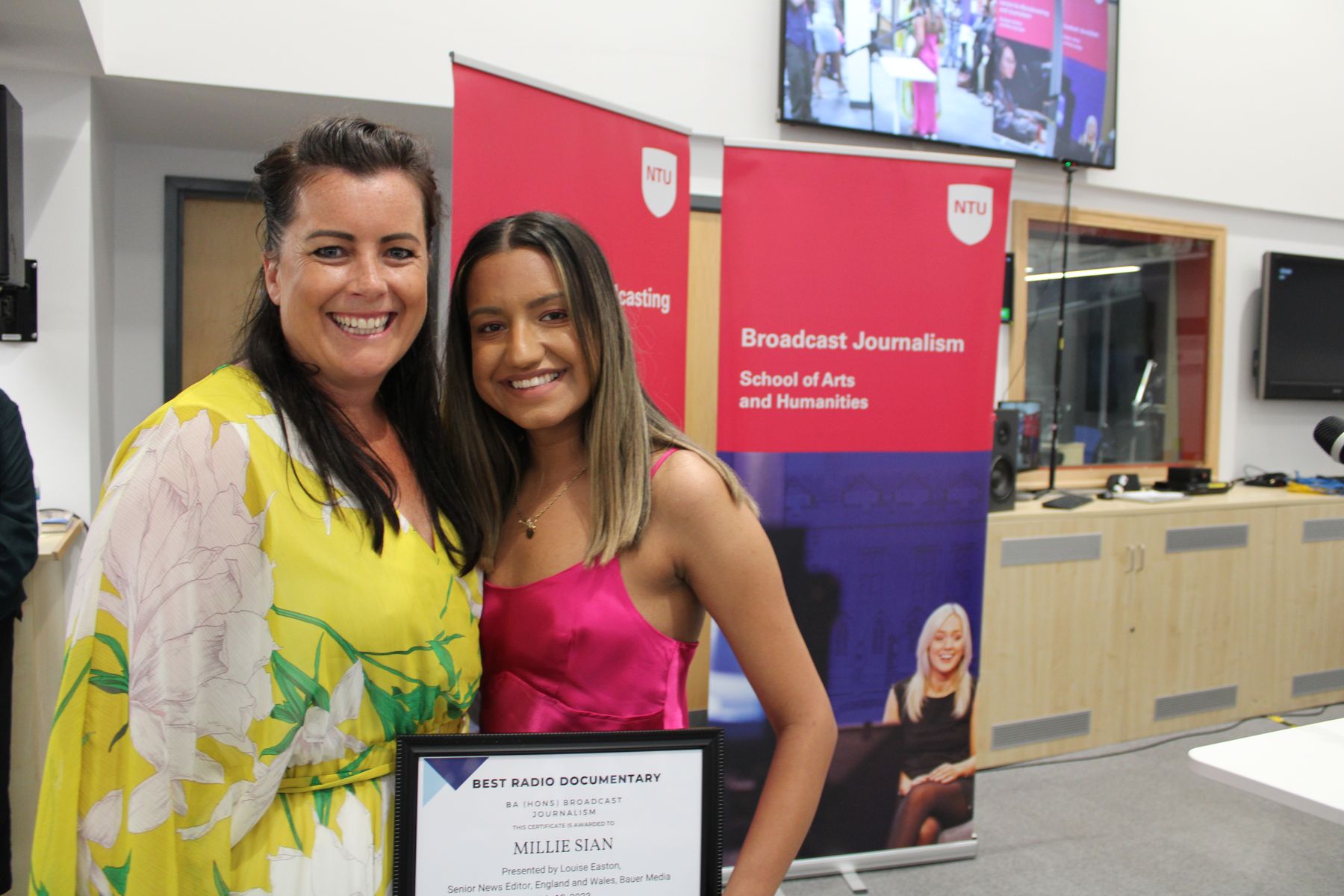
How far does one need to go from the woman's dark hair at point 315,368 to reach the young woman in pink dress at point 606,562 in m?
0.10

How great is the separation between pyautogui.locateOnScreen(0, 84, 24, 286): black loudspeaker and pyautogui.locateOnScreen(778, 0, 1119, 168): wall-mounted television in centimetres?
268

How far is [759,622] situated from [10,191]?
2.64 m

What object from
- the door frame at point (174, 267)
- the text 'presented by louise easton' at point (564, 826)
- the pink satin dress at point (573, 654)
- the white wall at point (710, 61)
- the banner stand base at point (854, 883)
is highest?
the white wall at point (710, 61)

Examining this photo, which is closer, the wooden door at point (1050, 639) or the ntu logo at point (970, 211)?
the ntu logo at point (970, 211)

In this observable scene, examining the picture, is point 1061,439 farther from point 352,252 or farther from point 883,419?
point 352,252

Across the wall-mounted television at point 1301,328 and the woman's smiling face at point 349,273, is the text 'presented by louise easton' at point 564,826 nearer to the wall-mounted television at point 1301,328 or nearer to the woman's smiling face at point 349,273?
the woman's smiling face at point 349,273

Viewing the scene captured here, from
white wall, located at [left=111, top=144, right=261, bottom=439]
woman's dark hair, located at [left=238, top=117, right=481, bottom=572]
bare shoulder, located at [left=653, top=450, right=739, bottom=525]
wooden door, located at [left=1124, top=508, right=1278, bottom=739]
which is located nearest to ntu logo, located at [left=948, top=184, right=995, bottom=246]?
bare shoulder, located at [left=653, top=450, right=739, bottom=525]

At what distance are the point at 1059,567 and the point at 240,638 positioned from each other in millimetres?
3592

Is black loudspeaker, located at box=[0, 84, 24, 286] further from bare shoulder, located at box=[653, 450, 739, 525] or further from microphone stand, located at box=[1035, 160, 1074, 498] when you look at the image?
microphone stand, located at box=[1035, 160, 1074, 498]

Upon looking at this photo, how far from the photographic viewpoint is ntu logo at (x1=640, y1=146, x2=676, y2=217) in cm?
233

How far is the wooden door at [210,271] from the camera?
379cm

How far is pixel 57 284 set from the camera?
301 centimetres

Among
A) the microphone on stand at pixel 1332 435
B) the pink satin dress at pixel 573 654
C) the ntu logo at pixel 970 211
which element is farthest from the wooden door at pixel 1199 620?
the pink satin dress at pixel 573 654

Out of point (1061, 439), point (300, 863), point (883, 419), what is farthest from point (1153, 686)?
point (300, 863)
